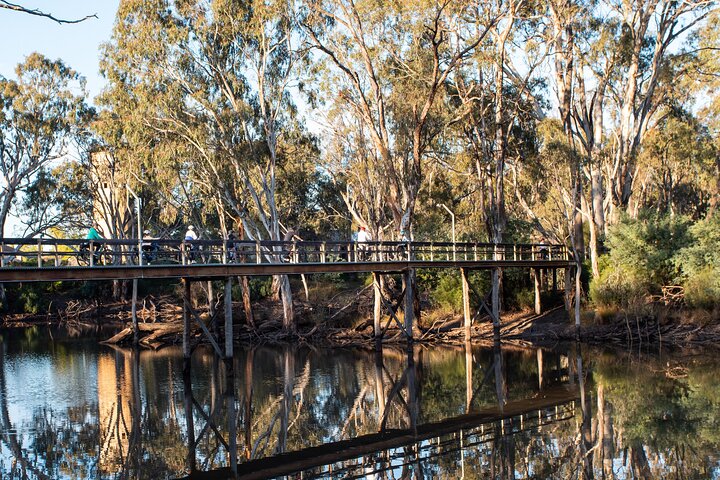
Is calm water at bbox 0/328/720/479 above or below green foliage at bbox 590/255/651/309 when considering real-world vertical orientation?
below

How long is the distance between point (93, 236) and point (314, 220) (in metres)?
24.9

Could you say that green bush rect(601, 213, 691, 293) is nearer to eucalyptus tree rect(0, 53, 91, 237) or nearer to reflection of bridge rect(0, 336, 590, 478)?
reflection of bridge rect(0, 336, 590, 478)

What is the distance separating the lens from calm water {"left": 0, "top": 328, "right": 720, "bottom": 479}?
13680 mm

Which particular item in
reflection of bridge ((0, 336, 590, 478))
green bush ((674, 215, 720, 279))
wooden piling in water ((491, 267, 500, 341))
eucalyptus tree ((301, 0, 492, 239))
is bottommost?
reflection of bridge ((0, 336, 590, 478))

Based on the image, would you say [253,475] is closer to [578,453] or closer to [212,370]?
[578,453]

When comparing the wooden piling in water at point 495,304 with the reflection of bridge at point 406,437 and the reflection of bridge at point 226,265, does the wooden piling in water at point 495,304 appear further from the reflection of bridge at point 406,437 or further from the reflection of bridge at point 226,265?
the reflection of bridge at point 406,437

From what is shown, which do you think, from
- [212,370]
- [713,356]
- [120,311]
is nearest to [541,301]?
[713,356]

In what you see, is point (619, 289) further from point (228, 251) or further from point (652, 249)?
point (228, 251)

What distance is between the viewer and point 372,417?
18.0 m

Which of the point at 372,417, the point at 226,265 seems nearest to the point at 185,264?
the point at 226,265

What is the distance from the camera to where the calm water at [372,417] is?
1368 cm

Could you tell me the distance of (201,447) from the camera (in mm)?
15422

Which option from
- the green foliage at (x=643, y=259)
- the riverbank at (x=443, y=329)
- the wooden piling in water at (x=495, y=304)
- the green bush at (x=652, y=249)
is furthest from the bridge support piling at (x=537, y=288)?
the green bush at (x=652, y=249)

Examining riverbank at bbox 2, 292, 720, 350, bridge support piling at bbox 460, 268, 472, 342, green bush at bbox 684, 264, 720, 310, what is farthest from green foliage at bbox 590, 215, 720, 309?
bridge support piling at bbox 460, 268, 472, 342
